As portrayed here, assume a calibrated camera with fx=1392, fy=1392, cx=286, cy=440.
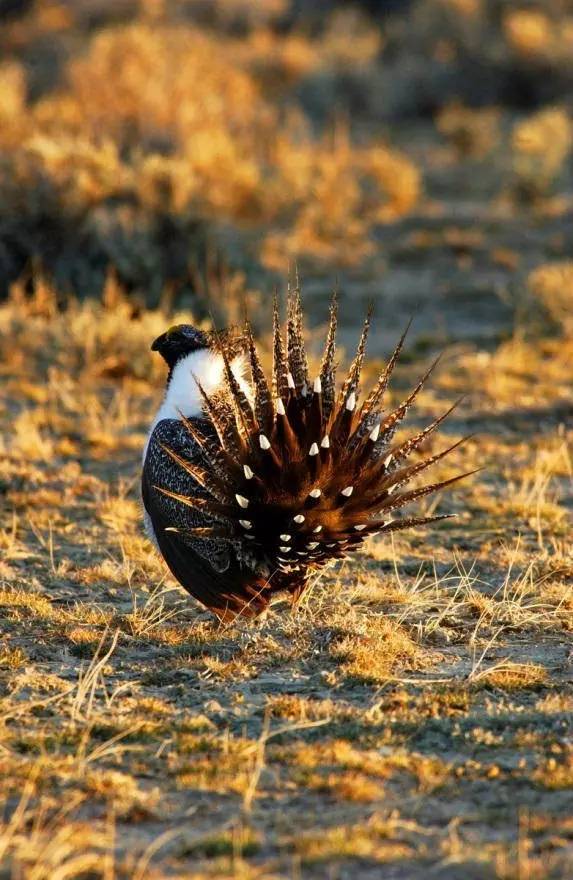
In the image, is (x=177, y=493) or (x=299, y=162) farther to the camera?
(x=299, y=162)

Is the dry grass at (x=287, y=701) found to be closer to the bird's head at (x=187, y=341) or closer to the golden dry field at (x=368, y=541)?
the golden dry field at (x=368, y=541)

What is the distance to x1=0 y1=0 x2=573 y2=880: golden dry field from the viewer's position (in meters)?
3.62

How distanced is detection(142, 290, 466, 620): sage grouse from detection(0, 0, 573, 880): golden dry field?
0.99ft

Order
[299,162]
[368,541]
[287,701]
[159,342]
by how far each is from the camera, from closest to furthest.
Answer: [287,701] < [159,342] < [368,541] < [299,162]

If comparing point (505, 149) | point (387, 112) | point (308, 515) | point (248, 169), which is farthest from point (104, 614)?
point (387, 112)

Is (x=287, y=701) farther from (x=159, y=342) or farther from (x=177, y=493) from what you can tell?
(x=159, y=342)

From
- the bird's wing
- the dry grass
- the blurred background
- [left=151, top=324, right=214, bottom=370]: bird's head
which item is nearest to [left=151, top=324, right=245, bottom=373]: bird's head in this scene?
[left=151, top=324, right=214, bottom=370]: bird's head

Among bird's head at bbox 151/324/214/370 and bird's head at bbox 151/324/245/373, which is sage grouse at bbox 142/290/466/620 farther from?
bird's head at bbox 151/324/214/370

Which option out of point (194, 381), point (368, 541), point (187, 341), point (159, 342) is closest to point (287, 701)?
point (194, 381)

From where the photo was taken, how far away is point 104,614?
5113 millimetres

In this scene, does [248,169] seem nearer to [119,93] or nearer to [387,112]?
[119,93]

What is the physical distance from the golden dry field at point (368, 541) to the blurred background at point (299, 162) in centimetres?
4

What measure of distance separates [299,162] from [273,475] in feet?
31.1

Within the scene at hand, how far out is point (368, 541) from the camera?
6.08 m
